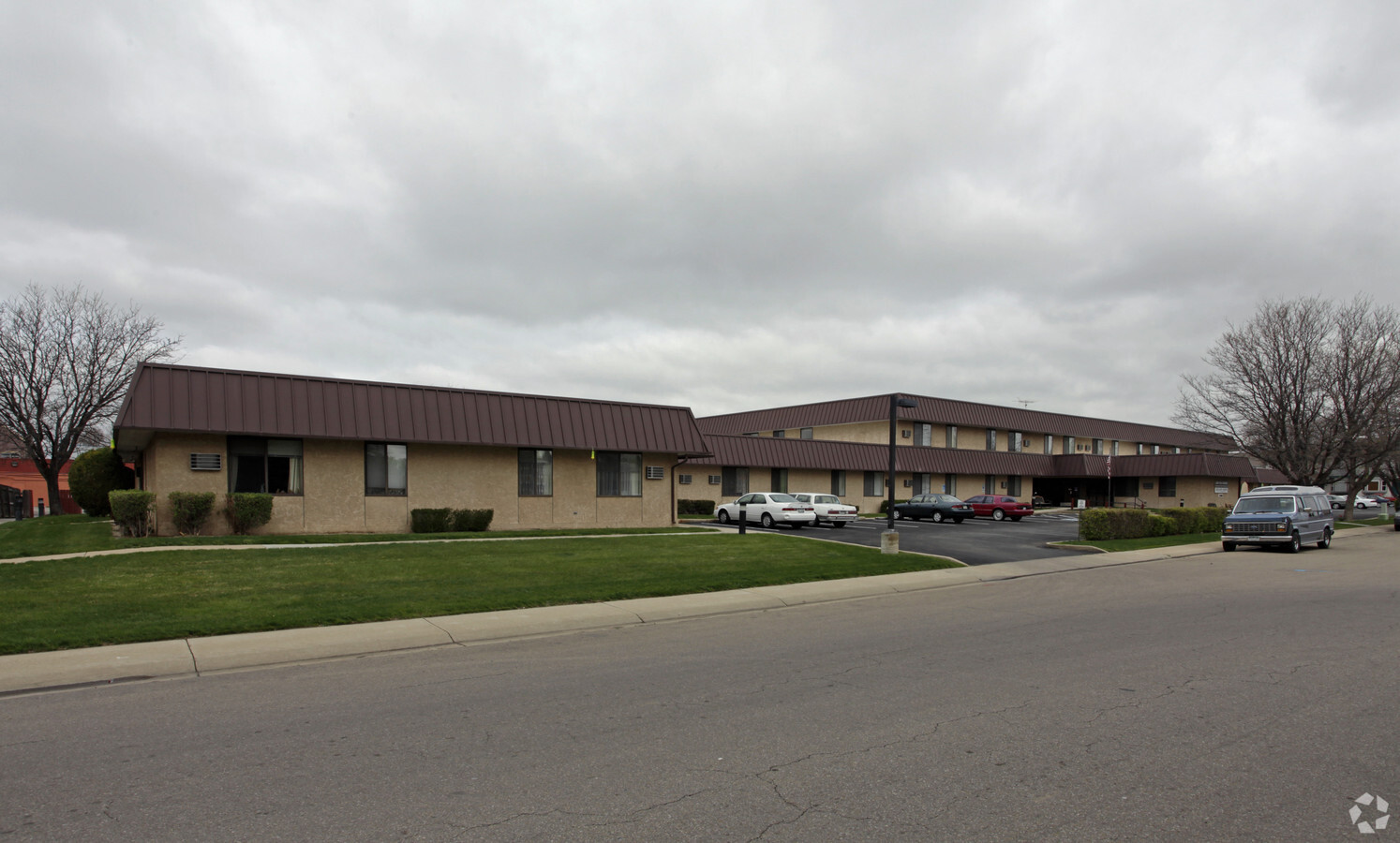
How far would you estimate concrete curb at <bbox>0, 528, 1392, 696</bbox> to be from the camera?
26.0 feet

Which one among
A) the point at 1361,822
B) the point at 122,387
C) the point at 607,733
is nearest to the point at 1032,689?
the point at 1361,822

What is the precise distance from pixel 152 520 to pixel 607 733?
62.2 ft

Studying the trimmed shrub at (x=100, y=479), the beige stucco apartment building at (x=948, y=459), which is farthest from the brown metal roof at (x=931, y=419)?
the trimmed shrub at (x=100, y=479)

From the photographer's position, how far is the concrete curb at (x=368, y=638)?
793cm

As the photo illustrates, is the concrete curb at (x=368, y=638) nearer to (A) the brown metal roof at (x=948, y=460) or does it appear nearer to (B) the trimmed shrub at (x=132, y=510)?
(B) the trimmed shrub at (x=132, y=510)

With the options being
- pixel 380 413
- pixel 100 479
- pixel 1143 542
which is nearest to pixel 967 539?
pixel 1143 542

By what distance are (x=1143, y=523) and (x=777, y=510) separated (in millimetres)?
13131

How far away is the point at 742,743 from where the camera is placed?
18.5 feet

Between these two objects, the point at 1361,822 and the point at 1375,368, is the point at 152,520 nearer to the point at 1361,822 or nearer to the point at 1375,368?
the point at 1361,822

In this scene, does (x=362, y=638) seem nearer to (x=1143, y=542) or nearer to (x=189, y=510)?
(x=189, y=510)

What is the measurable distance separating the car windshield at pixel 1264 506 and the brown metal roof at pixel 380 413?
17.2m

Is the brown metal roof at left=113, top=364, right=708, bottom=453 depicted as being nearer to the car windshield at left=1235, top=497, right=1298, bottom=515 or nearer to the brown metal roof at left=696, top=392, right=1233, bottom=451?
the car windshield at left=1235, top=497, right=1298, bottom=515

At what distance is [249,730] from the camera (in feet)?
19.8

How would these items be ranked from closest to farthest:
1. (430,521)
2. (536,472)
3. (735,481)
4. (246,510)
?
(246,510)
(430,521)
(536,472)
(735,481)
